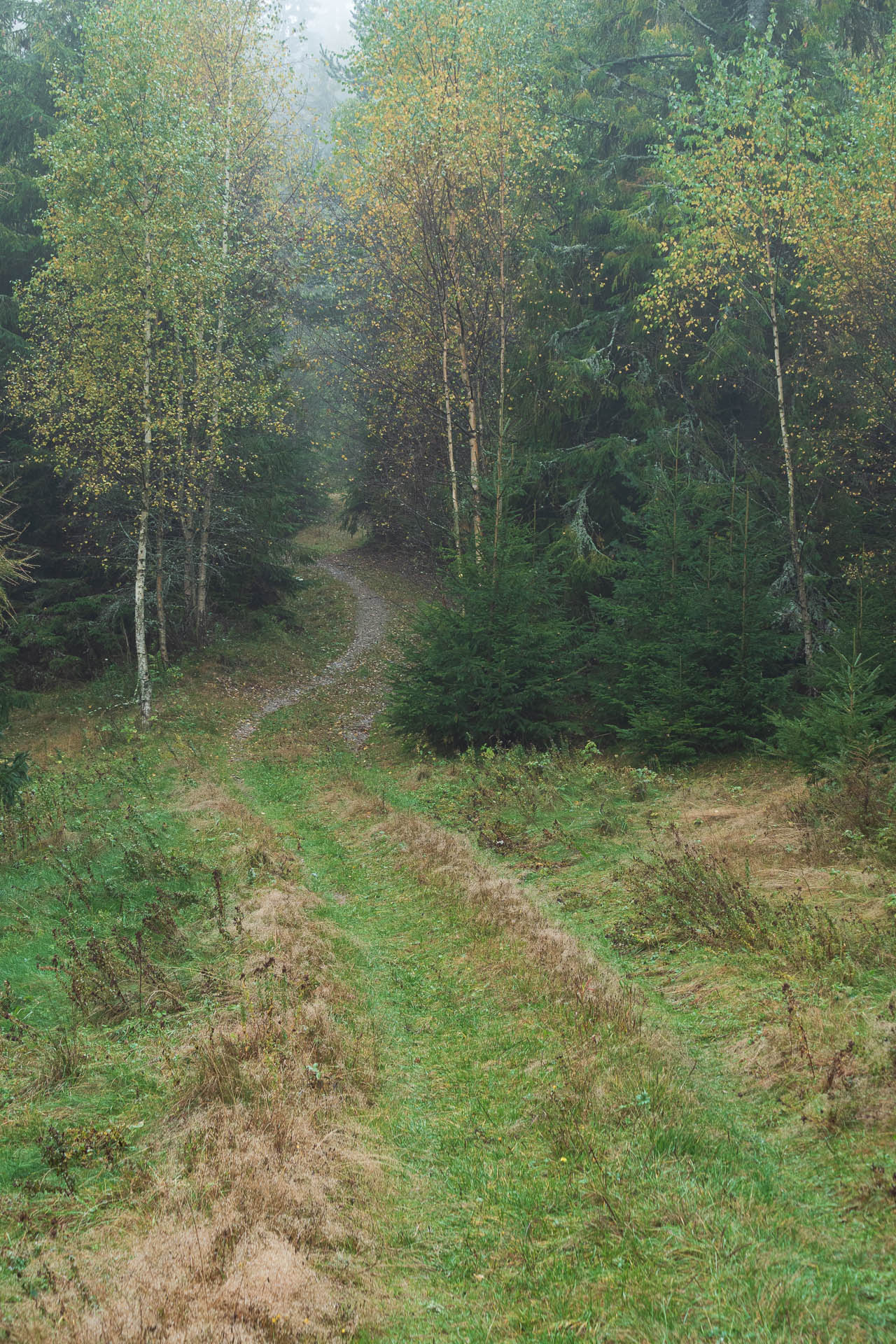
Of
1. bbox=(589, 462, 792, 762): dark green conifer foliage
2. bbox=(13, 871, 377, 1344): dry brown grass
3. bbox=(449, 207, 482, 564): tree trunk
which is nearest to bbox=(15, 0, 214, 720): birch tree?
bbox=(449, 207, 482, 564): tree trunk

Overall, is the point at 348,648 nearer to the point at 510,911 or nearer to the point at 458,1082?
the point at 510,911

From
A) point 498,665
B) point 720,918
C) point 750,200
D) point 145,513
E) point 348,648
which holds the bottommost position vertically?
point 720,918

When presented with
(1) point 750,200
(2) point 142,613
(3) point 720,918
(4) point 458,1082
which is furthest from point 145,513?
(4) point 458,1082

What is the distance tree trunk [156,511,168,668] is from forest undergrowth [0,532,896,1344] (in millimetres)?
11578

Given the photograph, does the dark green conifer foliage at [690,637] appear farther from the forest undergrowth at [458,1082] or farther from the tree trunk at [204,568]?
the tree trunk at [204,568]

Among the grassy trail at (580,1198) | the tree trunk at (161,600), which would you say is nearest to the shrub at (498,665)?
the tree trunk at (161,600)

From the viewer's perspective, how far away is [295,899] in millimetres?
9719

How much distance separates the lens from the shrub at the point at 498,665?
1636 cm

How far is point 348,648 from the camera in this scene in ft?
94.5

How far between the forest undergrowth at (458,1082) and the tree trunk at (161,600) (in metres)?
11.6

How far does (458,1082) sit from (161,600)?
1933cm

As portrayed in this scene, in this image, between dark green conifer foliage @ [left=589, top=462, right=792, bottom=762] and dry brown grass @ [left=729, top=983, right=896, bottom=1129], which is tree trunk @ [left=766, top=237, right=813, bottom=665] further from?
dry brown grass @ [left=729, top=983, right=896, bottom=1129]

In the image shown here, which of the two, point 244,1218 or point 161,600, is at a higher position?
point 161,600

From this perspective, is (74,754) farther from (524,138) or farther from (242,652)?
(524,138)
